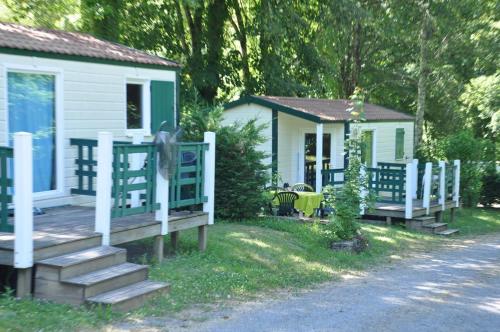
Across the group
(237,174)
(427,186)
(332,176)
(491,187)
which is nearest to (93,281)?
(237,174)

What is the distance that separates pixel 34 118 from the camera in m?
9.02

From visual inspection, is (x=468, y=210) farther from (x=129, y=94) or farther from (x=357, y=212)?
(x=129, y=94)

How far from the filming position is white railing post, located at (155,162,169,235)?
8.25 meters

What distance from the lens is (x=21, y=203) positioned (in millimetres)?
6273

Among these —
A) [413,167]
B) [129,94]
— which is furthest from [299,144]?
[129,94]

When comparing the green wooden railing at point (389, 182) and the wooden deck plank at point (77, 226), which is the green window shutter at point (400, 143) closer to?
the green wooden railing at point (389, 182)

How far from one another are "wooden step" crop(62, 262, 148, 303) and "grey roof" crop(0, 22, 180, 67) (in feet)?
11.6

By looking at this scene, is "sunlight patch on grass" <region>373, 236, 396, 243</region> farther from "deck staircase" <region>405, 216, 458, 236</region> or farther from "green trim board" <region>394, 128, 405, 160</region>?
"green trim board" <region>394, 128, 405, 160</region>

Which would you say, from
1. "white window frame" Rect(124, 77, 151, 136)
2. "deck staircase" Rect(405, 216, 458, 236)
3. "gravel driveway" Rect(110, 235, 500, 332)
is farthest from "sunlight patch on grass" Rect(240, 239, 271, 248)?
"deck staircase" Rect(405, 216, 458, 236)

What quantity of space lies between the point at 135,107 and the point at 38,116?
223 cm

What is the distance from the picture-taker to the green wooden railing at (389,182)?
50.1 ft

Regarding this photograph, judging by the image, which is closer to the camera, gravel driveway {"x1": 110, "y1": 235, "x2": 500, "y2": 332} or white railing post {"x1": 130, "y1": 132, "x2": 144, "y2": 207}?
gravel driveway {"x1": 110, "y1": 235, "x2": 500, "y2": 332}

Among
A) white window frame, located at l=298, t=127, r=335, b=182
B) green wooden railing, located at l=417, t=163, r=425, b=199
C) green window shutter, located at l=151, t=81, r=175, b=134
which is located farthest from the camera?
white window frame, located at l=298, t=127, r=335, b=182

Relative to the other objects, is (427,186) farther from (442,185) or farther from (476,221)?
(476,221)
